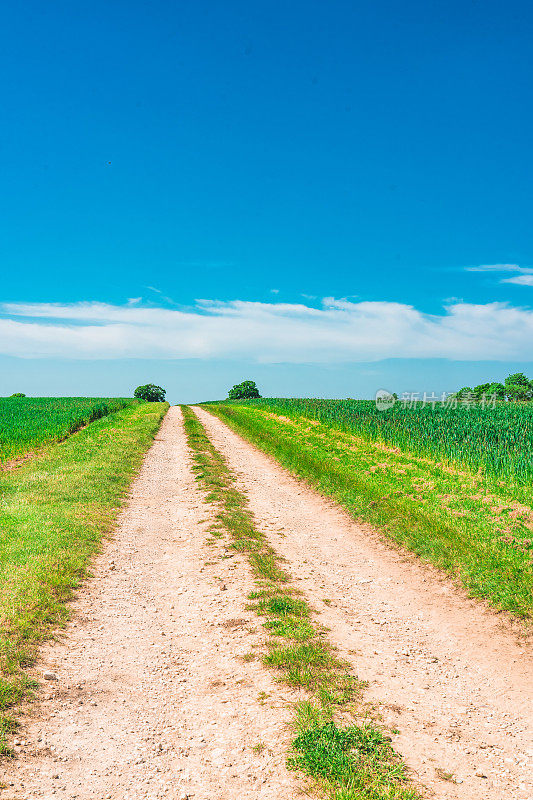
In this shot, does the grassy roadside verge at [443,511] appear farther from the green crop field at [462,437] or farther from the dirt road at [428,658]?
the green crop field at [462,437]

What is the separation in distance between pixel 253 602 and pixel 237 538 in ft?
9.77

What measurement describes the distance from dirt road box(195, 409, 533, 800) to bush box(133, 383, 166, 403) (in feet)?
345

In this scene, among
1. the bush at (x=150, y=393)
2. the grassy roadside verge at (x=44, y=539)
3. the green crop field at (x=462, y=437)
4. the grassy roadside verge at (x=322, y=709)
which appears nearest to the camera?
the grassy roadside verge at (x=322, y=709)

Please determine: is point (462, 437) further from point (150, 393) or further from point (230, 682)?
point (150, 393)

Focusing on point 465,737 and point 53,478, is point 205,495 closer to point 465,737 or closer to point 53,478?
point 53,478

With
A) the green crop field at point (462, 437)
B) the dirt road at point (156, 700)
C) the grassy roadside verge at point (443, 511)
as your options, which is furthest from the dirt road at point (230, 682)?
the green crop field at point (462, 437)

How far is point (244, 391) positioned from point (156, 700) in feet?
359

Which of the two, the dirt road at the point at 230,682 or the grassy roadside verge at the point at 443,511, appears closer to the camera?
the dirt road at the point at 230,682

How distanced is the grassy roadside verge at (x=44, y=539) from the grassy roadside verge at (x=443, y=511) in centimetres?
618

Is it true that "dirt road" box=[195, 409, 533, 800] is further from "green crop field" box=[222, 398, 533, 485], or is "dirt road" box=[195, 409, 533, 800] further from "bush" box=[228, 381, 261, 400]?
"bush" box=[228, 381, 261, 400]

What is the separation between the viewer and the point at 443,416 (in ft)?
80.8

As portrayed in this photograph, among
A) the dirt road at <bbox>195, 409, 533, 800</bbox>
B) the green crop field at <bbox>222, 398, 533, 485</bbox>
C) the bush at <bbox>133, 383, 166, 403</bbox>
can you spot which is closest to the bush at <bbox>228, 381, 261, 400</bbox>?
the bush at <bbox>133, 383, 166, 403</bbox>

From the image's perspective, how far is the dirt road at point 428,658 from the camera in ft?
13.9

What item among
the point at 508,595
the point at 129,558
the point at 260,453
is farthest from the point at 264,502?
the point at 260,453
